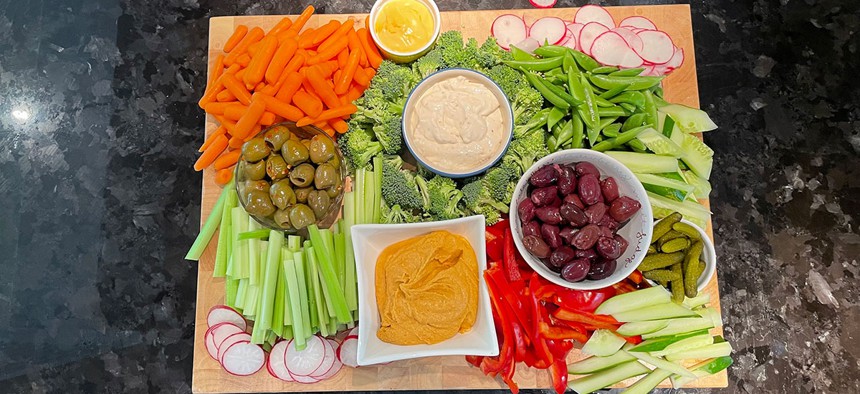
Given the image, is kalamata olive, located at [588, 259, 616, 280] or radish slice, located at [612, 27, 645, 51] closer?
kalamata olive, located at [588, 259, 616, 280]

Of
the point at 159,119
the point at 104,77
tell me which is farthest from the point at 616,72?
the point at 104,77

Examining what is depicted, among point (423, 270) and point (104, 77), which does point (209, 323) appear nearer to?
point (423, 270)

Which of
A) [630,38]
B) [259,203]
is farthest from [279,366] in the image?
[630,38]

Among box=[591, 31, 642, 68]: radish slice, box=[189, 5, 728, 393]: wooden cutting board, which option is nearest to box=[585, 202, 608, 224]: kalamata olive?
box=[189, 5, 728, 393]: wooden cutting board

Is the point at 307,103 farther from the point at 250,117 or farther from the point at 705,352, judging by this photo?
the point at 705,352

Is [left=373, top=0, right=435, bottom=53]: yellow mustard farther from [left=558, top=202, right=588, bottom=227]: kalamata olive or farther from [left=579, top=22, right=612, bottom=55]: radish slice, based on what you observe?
[left=558, top=202, right=588, bottom=227]: kalamata olive
